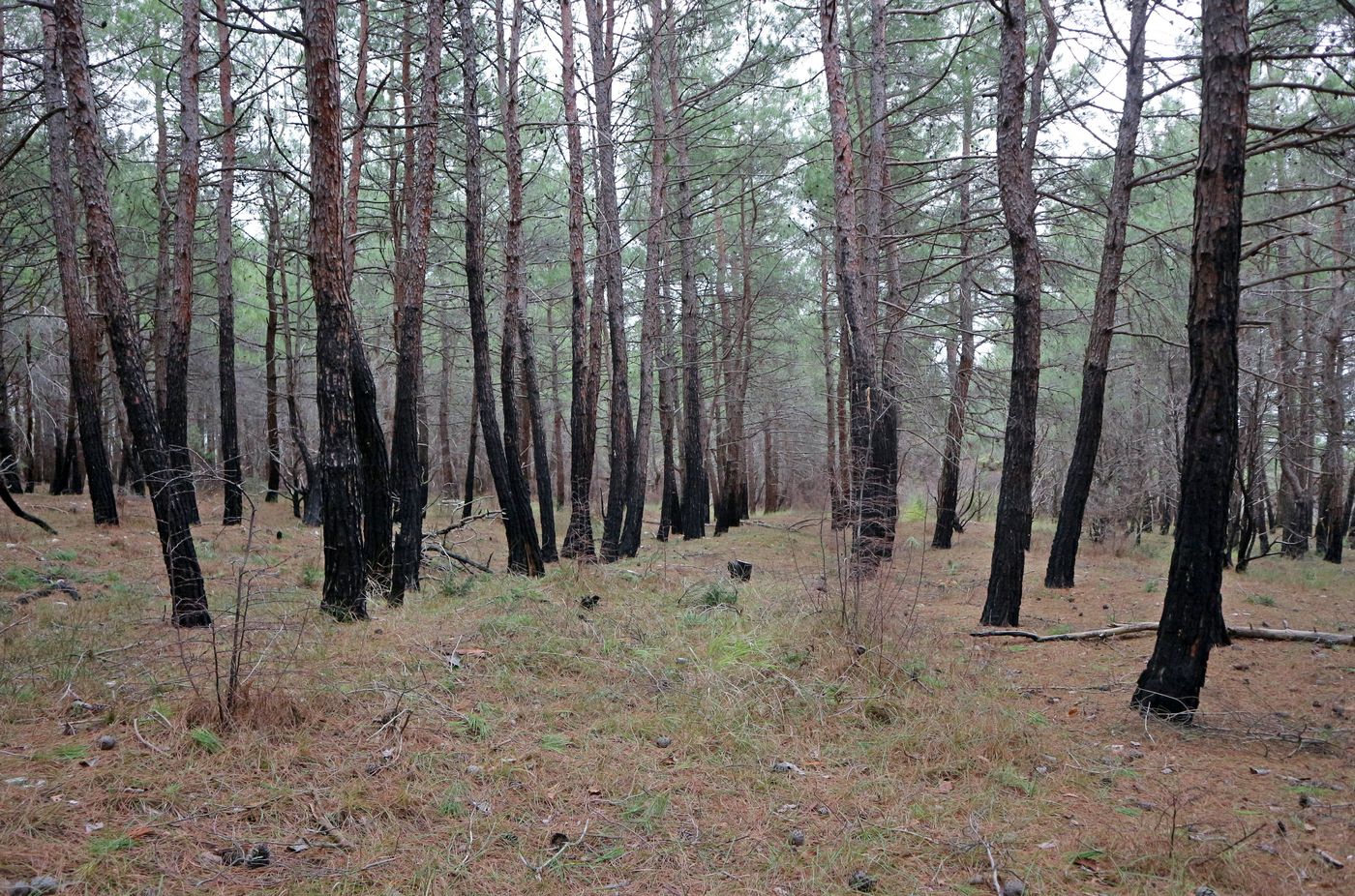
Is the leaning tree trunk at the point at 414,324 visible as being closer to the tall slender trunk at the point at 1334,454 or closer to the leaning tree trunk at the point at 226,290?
the leaning tree trunk at the point at 226,290

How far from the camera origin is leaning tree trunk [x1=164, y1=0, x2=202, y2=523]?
11.3 metres

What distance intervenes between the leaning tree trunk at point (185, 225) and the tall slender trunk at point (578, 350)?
15.9ft

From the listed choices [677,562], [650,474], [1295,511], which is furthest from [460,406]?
[1295,511]

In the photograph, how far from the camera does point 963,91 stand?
50.1 ft

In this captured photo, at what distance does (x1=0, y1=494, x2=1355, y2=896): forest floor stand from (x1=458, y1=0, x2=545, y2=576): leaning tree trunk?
287 cm

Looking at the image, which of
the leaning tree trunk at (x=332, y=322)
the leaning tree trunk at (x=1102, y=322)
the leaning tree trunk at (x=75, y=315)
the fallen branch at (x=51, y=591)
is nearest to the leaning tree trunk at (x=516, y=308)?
the leaning tree trunk at (x=332, y=322)

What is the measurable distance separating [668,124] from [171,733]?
1538cm

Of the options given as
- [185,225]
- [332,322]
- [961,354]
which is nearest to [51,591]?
[332,322]

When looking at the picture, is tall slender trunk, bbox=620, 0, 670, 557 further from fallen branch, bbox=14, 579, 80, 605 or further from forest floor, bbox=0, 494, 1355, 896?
fallen branch, bbox=14, 579, 80, 605

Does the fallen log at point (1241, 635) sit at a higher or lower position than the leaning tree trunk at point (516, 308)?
lower

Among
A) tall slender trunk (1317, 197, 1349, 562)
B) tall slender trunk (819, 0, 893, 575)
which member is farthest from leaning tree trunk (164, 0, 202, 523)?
tall slender trunk (1317, 197, 1349, 562)

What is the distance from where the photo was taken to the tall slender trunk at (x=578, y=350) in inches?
448

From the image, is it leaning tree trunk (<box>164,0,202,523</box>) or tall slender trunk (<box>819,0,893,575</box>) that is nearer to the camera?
tall slender trunk (<box>819,0,893,575</box>)

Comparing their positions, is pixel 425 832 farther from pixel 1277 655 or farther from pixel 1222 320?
pixel 1277 655
